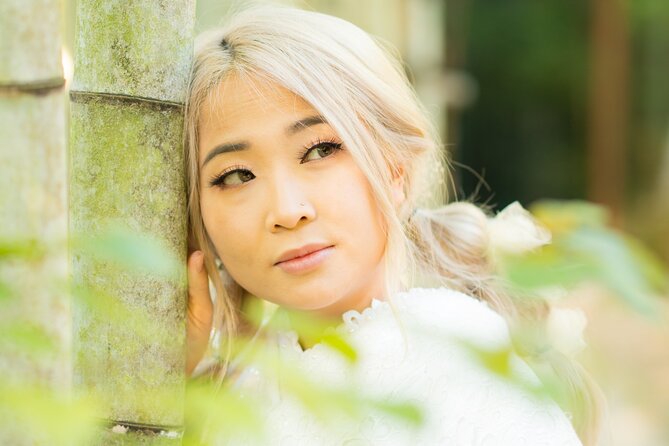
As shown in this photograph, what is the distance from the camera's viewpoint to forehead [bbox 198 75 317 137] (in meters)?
1.33

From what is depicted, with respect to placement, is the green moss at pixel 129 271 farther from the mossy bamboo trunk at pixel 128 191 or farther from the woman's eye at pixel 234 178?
the woman's eye at pixel 234 178

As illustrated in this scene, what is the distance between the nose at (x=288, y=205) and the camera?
4.18ft

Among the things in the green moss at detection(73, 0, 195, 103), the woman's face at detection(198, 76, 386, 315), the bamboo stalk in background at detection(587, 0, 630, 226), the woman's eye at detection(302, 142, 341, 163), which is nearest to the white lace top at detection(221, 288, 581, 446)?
the woman's face at detection(198, 76, 386, 315)

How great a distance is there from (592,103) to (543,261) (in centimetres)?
703

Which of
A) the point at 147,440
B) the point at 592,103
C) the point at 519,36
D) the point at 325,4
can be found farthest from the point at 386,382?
the point at 519,36

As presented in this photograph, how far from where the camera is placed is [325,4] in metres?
5.11

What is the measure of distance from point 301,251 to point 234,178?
148mm

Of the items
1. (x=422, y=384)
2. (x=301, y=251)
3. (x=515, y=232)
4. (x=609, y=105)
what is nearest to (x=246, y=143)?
(x=301, y=251)

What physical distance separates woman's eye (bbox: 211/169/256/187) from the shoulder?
0.30m

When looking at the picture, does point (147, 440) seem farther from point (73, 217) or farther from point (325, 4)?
point (325, 4)

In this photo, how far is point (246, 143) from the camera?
1.32 metres

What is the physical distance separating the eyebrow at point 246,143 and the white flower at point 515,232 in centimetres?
48

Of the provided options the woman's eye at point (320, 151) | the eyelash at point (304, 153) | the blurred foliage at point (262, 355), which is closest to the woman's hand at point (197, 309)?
the eyelash at point (304, 153)

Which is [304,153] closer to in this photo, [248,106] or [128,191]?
[248,106]
